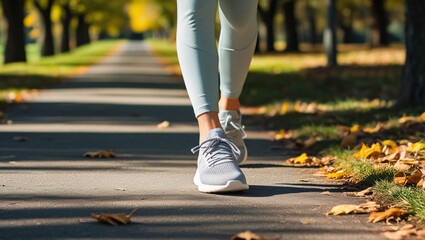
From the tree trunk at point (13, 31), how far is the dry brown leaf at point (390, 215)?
919 inches

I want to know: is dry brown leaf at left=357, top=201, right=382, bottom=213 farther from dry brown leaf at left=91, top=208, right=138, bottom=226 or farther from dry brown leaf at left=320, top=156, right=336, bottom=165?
dry brown leaf at left=320, top=156, right=336, bottom=165

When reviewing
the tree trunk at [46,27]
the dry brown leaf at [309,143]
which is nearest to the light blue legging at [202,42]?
the dry brown leaf at [309,143]

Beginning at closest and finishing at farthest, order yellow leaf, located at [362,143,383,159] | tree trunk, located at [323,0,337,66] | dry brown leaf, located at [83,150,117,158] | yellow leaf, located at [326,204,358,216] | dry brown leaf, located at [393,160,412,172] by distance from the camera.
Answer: yellow leaf, located at [326,204,358,216] → dry brown leaf, located at [393,160,412,172] → yellow leaf, located at [362,143,383,159] → dry brown leaf, located at [83,150,117,158] → tree trunk, located at [323,0,337,66]

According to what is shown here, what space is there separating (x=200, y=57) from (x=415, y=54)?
3.97 m

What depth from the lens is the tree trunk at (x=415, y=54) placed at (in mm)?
6781

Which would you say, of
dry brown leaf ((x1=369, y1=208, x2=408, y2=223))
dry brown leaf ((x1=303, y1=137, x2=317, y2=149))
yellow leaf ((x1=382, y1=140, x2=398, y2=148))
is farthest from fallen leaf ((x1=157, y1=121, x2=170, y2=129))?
dry brown leaf ((x1=369, y1=208, x2=408, y2=223))

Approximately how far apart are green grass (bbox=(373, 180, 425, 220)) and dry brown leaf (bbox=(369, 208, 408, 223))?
5 centimetres

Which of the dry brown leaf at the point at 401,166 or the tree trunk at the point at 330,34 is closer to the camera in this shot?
the dry brown leaf at the point at 401,166

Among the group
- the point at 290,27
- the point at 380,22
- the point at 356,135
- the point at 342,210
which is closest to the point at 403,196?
the point at 342,210

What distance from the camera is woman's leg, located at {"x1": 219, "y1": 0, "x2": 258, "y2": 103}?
146 inches

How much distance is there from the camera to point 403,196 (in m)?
3.01

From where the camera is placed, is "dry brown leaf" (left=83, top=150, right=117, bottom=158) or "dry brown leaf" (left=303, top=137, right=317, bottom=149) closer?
"dry brown leaf" (left=83, top=150, right=117, bottom=158)

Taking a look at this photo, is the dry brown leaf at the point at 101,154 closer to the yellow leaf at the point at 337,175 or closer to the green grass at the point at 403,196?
the yellow leaf at the point at 337,175

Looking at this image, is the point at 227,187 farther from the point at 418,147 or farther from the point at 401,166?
the point at 418,147
